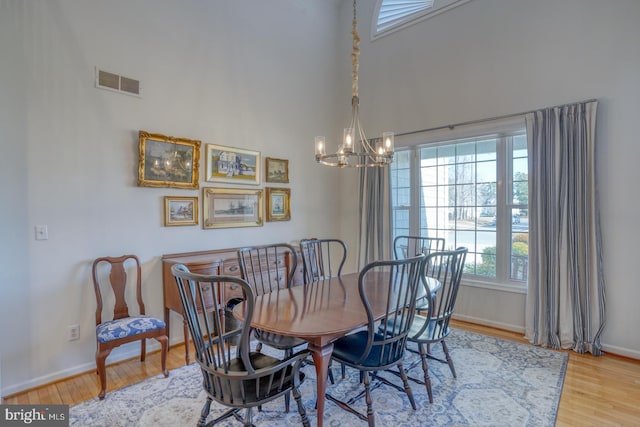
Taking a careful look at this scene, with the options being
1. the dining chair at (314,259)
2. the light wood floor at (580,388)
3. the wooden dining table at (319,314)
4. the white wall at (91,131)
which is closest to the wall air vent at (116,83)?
the white wall at (91,131)

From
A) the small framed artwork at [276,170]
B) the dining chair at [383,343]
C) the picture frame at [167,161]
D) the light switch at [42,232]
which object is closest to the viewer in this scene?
the dining chair at [383,343]

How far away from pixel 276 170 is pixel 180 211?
1.34 metres

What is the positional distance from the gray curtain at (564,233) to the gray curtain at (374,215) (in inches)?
65.7

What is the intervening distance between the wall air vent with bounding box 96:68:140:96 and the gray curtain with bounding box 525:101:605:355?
383 cm

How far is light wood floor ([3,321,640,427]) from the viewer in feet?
6.75

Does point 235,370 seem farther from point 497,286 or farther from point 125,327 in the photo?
point 497,286

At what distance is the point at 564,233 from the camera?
3031mm

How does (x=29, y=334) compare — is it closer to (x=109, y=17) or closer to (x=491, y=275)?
(x=109, y=17)

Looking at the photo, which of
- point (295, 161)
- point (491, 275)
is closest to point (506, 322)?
point (491, 275)

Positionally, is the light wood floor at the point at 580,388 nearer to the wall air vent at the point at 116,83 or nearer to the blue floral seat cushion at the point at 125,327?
the blue floral seat cushion at the point at 125,327

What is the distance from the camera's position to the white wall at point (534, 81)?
2.84 meters

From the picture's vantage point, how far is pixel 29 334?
242cm

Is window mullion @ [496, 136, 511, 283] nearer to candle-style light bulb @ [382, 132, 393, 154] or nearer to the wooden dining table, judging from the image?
the wooden dining table

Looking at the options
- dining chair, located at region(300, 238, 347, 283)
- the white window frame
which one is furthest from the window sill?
dining chair, located at region(300, 238, 347, 283)
